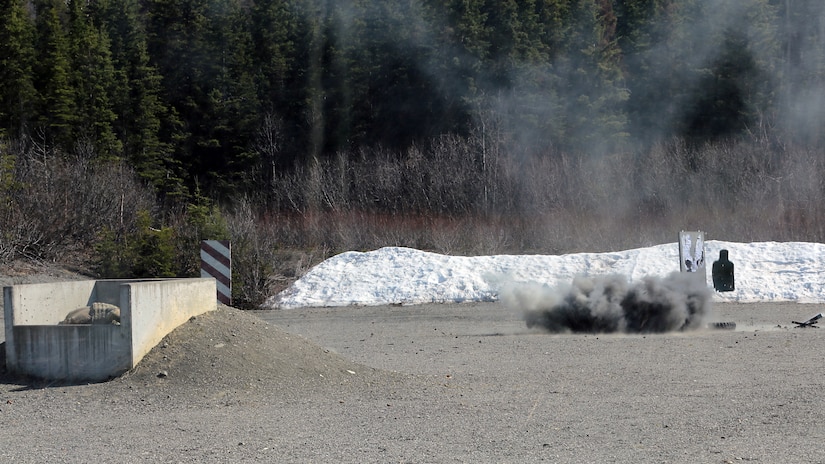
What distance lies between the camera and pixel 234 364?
10344mm

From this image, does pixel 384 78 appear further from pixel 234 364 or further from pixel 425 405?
pixel 425 405

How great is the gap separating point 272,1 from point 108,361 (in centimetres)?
5679

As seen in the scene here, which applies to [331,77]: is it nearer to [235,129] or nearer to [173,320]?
[235,129]

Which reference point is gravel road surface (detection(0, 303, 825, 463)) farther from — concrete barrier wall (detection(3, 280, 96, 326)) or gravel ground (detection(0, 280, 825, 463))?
concrete barrier wall (detection(3, 280, 96, 326))

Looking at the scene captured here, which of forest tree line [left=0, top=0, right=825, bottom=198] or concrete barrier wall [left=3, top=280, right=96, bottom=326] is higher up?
forest tree line [left=0, top=0, right=825, bottom=198]

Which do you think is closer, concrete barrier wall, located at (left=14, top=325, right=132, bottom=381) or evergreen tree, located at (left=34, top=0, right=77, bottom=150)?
concrete barrier wall, located at (left=14, top=325, right=132, bottom=381)

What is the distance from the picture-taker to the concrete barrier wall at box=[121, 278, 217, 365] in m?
10.1

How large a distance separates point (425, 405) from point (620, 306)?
8.34 m

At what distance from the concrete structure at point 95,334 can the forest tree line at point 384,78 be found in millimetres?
35671

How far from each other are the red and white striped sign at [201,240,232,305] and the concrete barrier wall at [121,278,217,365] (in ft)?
20.1

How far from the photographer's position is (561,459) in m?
7.08

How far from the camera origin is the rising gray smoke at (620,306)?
54.7 feet

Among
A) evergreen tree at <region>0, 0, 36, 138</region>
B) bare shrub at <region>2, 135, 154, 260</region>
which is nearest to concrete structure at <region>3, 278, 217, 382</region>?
bare shrub at <region>2, 135, 154, 260</region>

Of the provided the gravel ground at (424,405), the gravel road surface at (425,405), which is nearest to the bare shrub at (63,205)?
the gravel road surface at (425,405)
